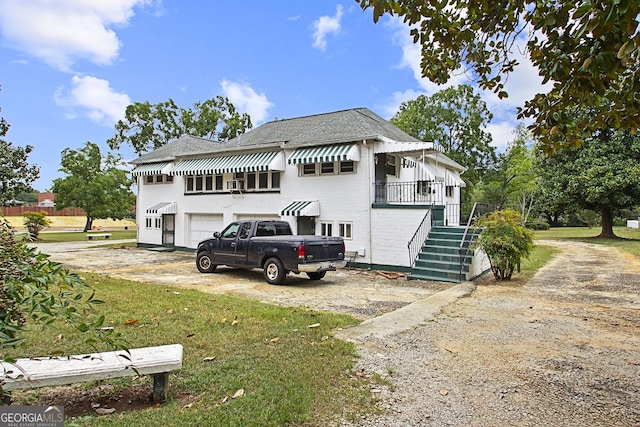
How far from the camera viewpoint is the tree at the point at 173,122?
4353cm

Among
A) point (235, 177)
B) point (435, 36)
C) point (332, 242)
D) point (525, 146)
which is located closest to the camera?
point (435, 36)

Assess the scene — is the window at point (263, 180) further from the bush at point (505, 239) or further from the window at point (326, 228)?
the bush at point (505, 239)

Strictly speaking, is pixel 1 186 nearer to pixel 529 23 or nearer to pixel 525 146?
pixel 529 23

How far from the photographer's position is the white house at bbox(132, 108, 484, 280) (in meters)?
15.6

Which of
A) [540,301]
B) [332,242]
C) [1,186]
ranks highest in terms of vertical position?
[1,186]

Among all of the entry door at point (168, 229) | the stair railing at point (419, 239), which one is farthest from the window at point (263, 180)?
the stair railing at point (419, 239)

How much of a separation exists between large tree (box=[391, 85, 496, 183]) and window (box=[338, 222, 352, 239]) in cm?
2319

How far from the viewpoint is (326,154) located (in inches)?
634

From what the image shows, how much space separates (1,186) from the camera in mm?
26359

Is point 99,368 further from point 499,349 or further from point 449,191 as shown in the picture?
point 449,191

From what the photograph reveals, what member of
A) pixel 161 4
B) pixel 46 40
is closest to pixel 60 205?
pixel 46 40

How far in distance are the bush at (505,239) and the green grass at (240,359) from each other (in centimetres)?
637

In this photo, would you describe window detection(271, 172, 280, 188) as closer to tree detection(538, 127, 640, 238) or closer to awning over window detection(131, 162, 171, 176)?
awning over window detection(131, 162, 171, 176)

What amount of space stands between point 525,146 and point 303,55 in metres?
36.8
